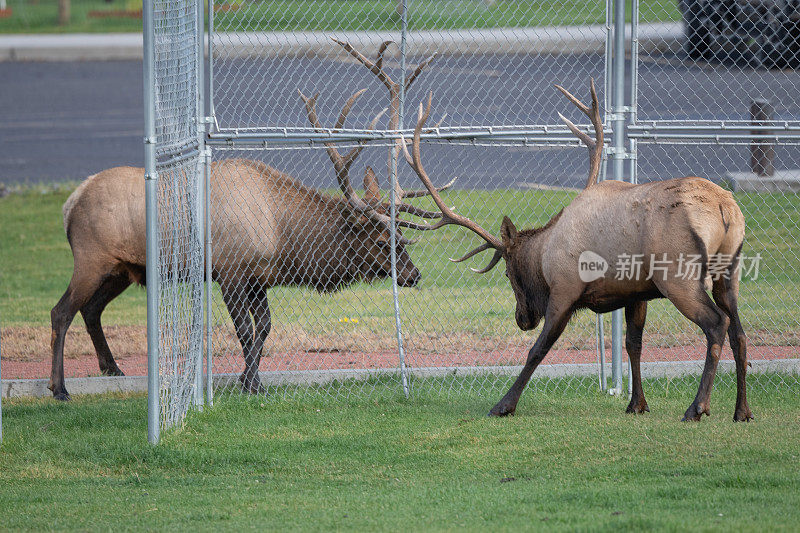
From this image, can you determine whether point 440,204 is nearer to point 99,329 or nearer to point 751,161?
point 99,329

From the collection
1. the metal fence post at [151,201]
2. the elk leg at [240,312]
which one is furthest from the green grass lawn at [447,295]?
the metal fence post at [151,201]

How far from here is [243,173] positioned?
898 cm

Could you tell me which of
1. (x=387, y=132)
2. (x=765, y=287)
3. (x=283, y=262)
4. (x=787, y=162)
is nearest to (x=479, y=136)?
(x=387, y=132)

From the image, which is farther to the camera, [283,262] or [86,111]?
[86,111]

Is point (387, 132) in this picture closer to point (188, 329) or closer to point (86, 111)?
point (188, 329)

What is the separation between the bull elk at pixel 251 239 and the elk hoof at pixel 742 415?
308cm

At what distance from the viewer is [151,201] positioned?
6.18 metres

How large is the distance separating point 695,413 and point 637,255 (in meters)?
1.12

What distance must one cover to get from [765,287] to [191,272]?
6.53 meters

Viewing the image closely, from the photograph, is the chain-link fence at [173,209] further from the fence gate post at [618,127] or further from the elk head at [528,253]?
the fence gate post at [618,127]

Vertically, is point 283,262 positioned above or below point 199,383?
above

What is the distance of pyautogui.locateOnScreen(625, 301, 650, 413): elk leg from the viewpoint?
720cm

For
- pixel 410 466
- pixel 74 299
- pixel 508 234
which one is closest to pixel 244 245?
pixel 74 299

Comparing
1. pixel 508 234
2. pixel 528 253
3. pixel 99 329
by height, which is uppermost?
pixel 508 234
